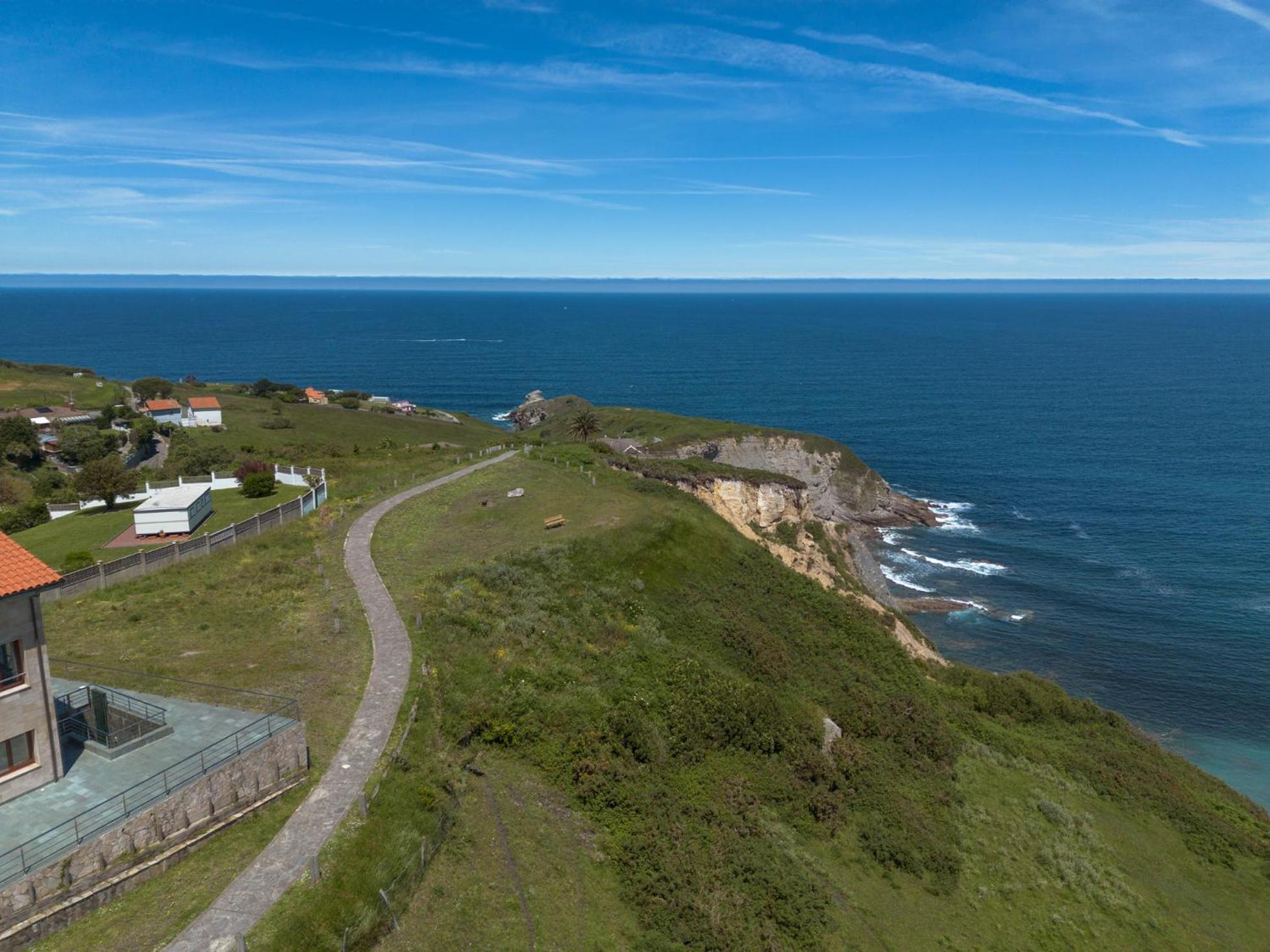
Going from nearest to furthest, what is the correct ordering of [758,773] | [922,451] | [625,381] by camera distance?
[758,773] → [922,451] → [625,381]

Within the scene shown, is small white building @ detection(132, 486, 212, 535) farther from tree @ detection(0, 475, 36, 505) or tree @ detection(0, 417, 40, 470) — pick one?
tree @ detection(0, 417, 40, 470)

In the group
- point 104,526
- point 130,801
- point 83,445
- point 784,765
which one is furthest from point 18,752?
point 83,445

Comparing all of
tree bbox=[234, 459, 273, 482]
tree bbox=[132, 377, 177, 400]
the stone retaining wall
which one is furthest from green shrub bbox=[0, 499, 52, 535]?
tree bbox=[132, 377, 177, 400]

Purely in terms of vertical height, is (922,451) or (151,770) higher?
(151,770)

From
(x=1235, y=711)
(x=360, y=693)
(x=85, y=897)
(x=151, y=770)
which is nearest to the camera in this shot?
(x=85, y=897)

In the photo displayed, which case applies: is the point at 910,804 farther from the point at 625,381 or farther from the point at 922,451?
the point at 625,381

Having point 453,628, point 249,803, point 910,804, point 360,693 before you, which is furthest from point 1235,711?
point 249,803

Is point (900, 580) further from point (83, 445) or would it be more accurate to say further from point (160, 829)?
point (83, 445)

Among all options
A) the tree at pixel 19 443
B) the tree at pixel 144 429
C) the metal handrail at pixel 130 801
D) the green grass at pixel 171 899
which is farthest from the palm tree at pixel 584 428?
the green grass at pixel 171 899

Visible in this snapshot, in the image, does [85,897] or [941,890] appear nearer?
[85,897]
